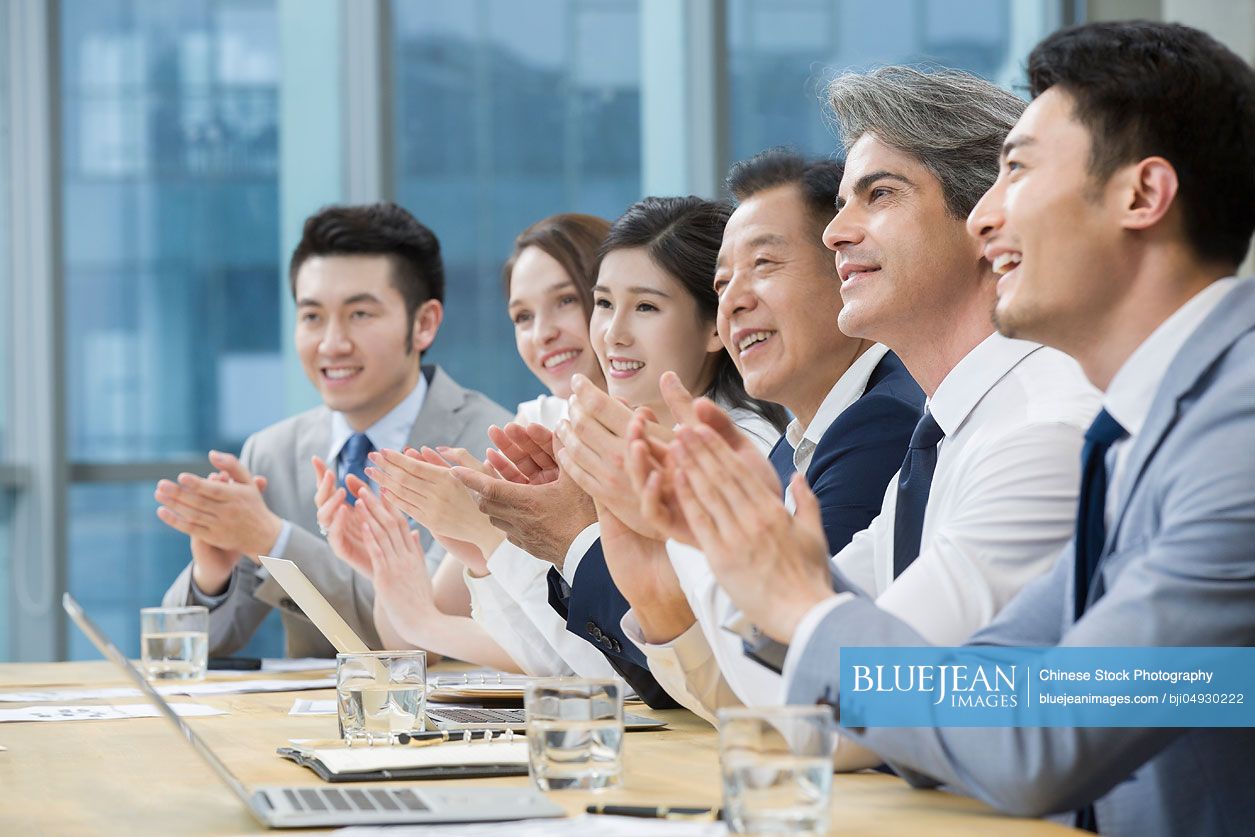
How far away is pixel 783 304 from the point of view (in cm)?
234

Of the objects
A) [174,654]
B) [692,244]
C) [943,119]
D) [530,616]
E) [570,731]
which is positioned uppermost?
[943,119]

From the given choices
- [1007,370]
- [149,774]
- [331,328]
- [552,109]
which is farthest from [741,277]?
[552,109]

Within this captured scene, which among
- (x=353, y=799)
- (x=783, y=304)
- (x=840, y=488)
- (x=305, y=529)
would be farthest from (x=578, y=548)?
(x=305, y=529)

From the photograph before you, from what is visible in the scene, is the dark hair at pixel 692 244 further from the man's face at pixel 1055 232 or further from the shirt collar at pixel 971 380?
the man's face at pixel 1055 232

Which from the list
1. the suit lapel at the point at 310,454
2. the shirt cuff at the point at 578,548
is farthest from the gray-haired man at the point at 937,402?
the suit lapel at the point at 310,454

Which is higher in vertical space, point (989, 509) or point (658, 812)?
point (989, 509)

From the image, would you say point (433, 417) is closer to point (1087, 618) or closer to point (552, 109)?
point (552, 109)

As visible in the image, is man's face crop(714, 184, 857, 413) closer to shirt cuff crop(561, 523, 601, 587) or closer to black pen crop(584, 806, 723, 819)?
shirt cuff crop(561, 523, 601, 587)

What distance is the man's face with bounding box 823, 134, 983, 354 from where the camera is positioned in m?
1.96

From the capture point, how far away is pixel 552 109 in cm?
549

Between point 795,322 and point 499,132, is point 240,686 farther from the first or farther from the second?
point 499,132

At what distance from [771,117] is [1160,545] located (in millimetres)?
4578

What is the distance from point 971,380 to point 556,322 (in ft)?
6.10

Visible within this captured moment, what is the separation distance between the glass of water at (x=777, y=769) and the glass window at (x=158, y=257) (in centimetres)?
435
